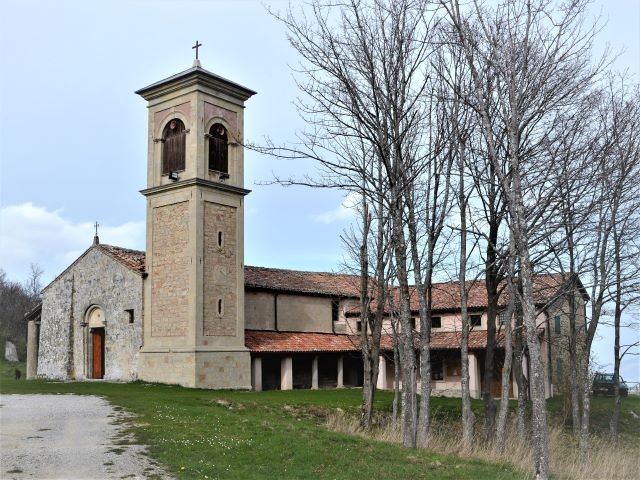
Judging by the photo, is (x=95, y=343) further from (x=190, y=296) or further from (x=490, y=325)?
(x=490, y=325)

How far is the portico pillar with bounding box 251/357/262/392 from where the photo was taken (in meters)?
31.9

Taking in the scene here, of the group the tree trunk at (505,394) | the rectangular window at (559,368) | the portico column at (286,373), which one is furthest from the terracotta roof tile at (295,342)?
the tree trunk at (505,394)

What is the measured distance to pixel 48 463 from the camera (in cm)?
1121

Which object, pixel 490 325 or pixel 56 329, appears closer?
pixel 490 325

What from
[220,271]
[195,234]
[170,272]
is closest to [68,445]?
[195,234]

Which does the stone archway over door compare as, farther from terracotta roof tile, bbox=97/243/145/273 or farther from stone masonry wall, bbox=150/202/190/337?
stone masonry wall, bbox=150/202/190/337

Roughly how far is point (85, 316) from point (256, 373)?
363 inches

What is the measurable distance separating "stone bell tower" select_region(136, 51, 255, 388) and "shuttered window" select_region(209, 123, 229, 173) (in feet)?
0.15

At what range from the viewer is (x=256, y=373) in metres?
32.1

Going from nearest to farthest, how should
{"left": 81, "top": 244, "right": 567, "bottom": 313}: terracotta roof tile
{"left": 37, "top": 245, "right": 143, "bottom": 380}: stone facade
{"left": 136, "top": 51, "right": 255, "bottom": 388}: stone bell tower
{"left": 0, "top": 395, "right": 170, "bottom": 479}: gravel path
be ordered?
{"left": 0, "top": 395, "right": 170, "bottom": 479}: gravel path < {"left": 136, "top": 51, "right": 255, "bottom": 388}: stone bell tower < {"left": 37, "top": 245, "right": 143, "bottom": 380}: stone facade < {"left": 81, "top": 244, "right": 567, "bottom": 313}: terracotta roof tile

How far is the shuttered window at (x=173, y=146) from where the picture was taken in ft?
101

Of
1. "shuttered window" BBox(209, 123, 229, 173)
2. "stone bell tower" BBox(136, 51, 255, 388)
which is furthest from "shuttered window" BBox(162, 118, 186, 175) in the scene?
"shuttered window" BBox(209, 123, 229, 173)

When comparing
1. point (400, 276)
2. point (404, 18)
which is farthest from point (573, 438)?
point (404, 18)

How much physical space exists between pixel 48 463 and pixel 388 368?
29.0m
